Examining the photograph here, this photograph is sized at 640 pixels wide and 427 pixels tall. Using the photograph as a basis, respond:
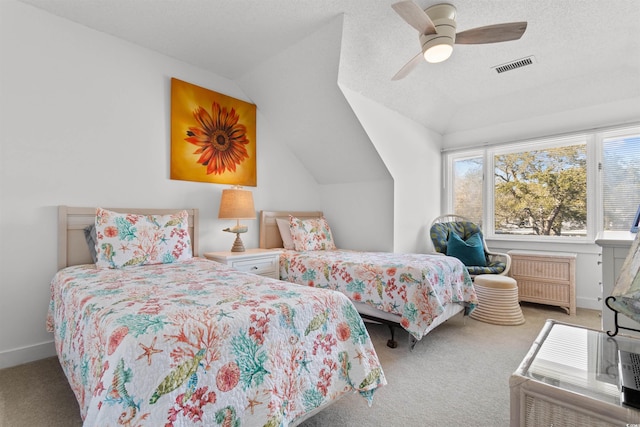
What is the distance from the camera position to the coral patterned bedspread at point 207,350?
3.15 feet

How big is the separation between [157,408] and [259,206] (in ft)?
9.27

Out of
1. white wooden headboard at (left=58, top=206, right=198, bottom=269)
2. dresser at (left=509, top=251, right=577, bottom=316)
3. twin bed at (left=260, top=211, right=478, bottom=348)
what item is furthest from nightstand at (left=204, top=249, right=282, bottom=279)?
dresser at (left=509, top=251, right=577, bottom=316)

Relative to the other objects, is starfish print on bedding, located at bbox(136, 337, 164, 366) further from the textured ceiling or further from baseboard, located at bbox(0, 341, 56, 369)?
the textured ceiling

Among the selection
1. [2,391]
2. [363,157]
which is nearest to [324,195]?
[363,157]

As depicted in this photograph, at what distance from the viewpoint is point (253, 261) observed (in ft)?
9.66

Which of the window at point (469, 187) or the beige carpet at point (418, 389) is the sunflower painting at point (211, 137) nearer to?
the beige carpet at point (418, 389)

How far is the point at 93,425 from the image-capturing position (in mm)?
901

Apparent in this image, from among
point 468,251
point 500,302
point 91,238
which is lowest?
point 500,302

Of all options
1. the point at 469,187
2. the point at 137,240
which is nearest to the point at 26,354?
the point at 137,240

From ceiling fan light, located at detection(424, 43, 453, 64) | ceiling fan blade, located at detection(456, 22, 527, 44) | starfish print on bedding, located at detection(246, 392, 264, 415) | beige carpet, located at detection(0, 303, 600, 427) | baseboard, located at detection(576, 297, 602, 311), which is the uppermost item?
ceiling fan blade, located at detection(456, 22, 527, 44)

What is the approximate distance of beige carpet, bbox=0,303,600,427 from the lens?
1.59 metres

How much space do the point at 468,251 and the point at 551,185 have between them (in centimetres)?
142

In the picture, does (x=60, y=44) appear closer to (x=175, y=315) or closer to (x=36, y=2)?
(x=36, y=2)

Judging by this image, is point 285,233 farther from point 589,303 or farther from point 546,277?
point 589,303
